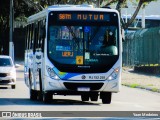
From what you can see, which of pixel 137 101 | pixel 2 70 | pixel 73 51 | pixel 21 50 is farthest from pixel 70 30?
pixel 21 50

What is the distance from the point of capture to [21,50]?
83.2 meters

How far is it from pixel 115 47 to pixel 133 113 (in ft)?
14.3

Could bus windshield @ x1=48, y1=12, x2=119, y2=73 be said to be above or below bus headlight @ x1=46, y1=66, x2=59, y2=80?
above

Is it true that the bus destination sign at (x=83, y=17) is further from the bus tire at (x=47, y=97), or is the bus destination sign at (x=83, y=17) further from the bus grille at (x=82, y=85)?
the bus tire at (x=47, y=97)

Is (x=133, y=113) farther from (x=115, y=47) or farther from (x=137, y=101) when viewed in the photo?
(x=137, y=101)

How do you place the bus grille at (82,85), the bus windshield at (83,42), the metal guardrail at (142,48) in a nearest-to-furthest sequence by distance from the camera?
the bus grille at (82,85) < the bus windshield at (83,42) < the metal guardrail at (142,48)

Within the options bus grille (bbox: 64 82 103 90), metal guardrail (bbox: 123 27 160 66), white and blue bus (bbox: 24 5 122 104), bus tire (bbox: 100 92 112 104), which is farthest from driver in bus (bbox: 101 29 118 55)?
metal guardrail (bbox: 123 27 160 66)

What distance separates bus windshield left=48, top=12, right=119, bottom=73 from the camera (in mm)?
22156

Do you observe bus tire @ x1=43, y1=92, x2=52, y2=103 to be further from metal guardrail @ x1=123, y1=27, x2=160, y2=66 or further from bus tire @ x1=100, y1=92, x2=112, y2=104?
metal guardrail @ x1=123, y1=27, x2=160, y2=66

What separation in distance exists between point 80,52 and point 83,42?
1.13 ft

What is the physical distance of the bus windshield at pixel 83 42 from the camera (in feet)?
72.7

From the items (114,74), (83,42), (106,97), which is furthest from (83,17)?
(106,97)

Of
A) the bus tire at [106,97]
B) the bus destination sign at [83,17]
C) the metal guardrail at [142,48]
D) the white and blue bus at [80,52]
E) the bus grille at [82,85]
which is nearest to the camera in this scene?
the bus grille at [82,85]

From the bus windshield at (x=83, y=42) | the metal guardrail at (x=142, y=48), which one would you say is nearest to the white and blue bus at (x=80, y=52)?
the bus windshield at (x=83, y=42)
